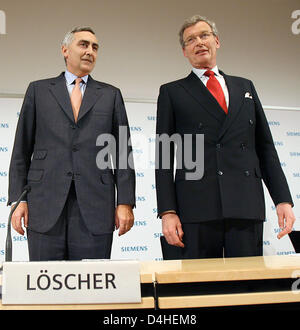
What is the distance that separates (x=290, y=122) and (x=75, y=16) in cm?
209

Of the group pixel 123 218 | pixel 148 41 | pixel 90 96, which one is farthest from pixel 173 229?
pixel 148 41

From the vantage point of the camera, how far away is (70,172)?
162 centimetres

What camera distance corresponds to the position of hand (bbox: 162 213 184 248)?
1.47 meters

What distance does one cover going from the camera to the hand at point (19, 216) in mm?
1560

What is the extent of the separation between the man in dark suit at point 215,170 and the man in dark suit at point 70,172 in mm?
191

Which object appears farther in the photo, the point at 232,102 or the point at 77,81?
the point at 77,81

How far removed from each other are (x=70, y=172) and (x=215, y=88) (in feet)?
2.38

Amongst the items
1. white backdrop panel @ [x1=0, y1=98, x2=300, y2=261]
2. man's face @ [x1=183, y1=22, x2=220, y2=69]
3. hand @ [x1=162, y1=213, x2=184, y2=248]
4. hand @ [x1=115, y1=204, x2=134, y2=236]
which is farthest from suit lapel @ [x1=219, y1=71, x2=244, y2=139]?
white backdrop panel @ [x1=0, y1=98, x2=300, y2=261]

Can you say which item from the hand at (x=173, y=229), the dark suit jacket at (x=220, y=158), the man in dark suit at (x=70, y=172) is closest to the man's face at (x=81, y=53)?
the man in dark suit at (x=70, y=172)

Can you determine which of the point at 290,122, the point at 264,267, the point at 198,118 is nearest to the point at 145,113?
the point at 290,122

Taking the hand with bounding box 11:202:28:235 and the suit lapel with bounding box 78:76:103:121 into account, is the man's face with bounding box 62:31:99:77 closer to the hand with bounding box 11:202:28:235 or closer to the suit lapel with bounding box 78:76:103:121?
the suit lapel with bounding box 78:76:103:121

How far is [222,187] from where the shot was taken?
156 centimetres

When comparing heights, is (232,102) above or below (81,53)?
below

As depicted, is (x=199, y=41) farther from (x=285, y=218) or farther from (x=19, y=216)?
(x=19, y=216)
